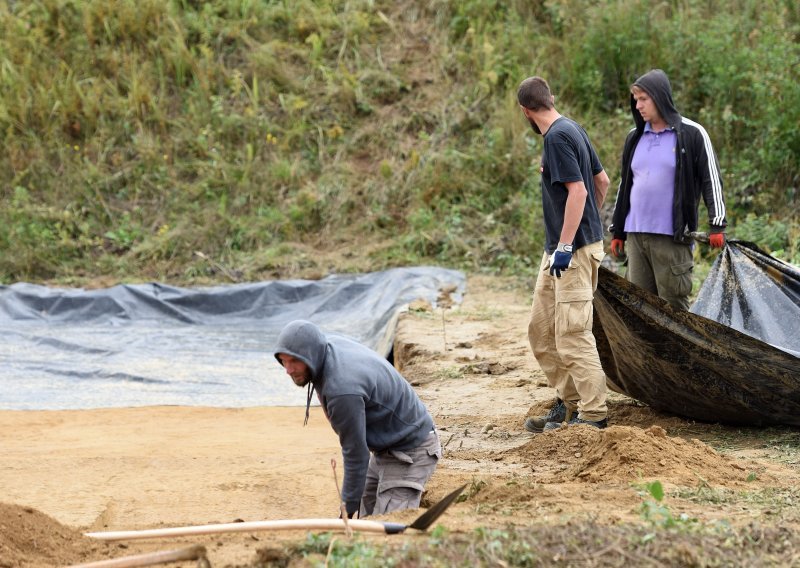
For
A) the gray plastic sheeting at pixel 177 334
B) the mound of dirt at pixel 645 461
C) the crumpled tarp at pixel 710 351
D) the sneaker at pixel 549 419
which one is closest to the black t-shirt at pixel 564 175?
the crumpled tarp at pixel 710 351

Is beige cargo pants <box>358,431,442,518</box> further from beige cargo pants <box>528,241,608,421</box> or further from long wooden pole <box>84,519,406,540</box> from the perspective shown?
beige cargo pants <box>528,241,608,421</box>

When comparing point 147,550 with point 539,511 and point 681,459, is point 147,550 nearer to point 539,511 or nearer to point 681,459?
point 539,511

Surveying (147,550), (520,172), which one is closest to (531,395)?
→ (147,550)

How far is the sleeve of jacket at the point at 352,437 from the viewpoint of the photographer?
13.4 ft

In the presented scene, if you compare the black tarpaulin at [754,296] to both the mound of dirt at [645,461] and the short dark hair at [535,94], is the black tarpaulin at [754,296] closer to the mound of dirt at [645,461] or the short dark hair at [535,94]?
the mound of dirt at [645,461]

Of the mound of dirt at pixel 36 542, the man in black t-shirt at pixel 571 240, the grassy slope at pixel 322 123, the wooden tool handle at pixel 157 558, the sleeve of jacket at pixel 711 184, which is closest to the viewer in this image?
the wooden tool handle at pixel 157 558

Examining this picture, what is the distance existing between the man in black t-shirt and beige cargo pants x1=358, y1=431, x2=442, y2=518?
1.24 metres

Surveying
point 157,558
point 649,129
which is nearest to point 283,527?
point 157,558

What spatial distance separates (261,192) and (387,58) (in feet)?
9.59

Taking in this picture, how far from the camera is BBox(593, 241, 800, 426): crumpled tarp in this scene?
17.6 feet

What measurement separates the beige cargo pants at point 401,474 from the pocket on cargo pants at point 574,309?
1220mm

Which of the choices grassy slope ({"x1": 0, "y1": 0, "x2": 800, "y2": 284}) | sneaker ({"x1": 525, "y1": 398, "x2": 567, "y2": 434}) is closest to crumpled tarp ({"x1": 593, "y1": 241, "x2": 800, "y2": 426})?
sneaker ({"x1": 525, "y1": 398, "x2": 567, "y2": 434})

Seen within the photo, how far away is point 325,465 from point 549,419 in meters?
1.35

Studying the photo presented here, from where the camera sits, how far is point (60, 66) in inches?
605
